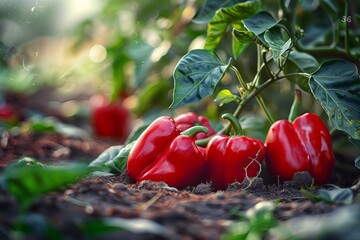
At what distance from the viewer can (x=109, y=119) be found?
13.2 ft

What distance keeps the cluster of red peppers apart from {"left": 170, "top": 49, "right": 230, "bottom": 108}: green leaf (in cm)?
16

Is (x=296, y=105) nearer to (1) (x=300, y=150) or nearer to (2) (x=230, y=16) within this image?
(1) (x=300, y=150)

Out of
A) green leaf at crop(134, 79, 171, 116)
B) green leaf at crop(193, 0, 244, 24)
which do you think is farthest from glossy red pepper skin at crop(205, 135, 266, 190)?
green leaf at crop(134, 79, 171, 116)

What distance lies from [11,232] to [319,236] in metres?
0.63

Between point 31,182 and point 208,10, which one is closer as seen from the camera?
point 31,182

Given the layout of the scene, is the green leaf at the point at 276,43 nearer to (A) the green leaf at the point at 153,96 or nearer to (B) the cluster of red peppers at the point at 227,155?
(B) the cluster of red peppers at the point at 227,155

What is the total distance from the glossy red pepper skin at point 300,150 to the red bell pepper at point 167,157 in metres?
0.24

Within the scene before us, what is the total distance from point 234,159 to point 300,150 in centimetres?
23

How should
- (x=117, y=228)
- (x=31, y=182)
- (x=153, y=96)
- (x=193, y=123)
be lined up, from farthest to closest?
(x=153, y=96) → (x=193, y=123) → (x=31, y=182) → (x=117, y=228)

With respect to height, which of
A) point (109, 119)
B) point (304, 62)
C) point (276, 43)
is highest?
point (276, 43)

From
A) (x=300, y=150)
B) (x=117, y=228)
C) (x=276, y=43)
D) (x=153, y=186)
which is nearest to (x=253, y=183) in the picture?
(x=300, y=150)

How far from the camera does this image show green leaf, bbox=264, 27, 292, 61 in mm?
1565

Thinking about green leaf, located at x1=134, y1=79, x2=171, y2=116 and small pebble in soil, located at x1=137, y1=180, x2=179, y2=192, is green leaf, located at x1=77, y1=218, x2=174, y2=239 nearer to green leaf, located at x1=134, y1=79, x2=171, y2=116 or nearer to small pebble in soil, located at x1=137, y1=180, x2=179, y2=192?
small pebble in soil, located at x1=137, y1=180, x2=179, y2=192

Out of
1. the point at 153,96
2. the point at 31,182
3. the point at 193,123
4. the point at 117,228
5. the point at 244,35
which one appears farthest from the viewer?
the point at 153,96
